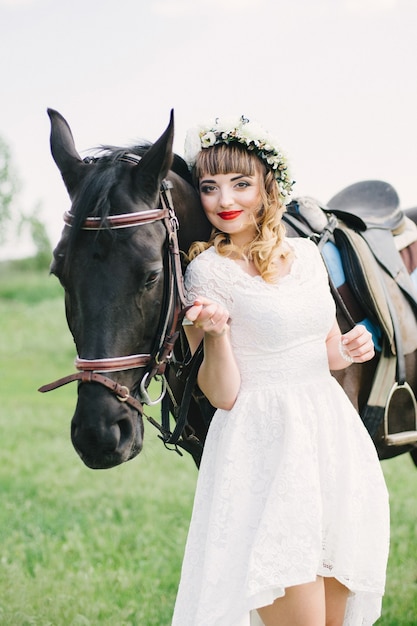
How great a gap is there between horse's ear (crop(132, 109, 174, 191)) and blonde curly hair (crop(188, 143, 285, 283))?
24cm

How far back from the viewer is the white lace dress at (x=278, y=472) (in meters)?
2.32

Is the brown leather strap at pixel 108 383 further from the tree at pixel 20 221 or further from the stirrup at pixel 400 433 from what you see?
the tree at pixel 20 221

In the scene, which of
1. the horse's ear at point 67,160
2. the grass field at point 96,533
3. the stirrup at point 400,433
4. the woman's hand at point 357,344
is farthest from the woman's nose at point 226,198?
the stirrup at point 400,433

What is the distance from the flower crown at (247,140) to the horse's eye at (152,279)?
558mm

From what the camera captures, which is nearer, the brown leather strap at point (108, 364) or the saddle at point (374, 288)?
the brown leather strap at point (108, 364)

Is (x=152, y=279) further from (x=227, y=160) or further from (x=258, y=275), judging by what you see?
(x=227, y=160)

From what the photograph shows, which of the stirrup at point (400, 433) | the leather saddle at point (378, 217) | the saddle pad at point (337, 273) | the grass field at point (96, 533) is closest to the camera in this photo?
the saddle pad at point (337, 273)

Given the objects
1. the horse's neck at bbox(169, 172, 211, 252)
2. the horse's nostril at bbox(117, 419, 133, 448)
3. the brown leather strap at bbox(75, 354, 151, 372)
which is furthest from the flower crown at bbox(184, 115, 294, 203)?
the horse's nostril at bbox(117, 419, 133, 448)

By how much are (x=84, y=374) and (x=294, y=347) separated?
694 millimetres

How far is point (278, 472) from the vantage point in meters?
2.35

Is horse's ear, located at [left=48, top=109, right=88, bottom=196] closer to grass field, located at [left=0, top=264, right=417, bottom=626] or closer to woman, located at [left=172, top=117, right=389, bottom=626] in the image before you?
woman, located at [left=172, top=117, right=389, bottom=626]

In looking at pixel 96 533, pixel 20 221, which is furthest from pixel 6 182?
pixel 96 533

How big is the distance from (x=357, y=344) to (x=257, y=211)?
0.57 m

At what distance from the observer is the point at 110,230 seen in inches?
90.8
